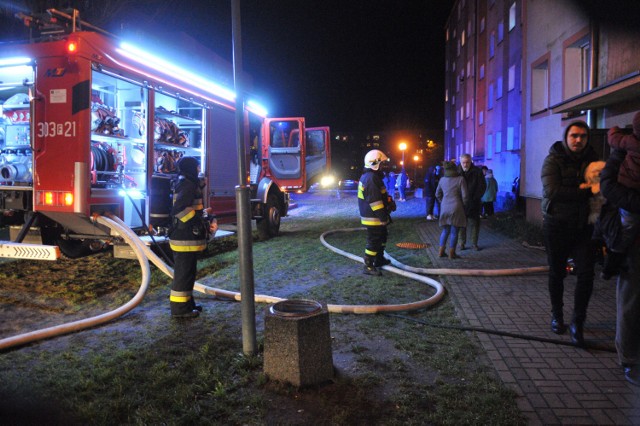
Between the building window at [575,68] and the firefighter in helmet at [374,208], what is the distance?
644 centimetres

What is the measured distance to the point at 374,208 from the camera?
6992mm

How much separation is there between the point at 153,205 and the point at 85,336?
5.34ft

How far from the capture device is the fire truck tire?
1117cm

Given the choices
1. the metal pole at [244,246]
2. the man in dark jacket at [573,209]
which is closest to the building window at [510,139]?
the man in dark jacket at [573,209]

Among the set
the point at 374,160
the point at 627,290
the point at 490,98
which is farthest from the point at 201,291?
the point at 490,98

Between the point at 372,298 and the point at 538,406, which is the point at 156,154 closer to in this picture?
the point at 372,298

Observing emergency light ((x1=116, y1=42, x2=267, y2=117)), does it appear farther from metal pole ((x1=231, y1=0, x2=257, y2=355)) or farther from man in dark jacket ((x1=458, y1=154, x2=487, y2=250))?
man in dark jacket ((x1=458, y1=154, x2=487, y2=250))

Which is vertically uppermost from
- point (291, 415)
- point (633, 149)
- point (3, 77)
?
point (3, 77)

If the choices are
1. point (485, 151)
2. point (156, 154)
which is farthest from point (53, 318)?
point (485, 151)

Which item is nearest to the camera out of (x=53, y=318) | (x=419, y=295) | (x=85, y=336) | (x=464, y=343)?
(x=464, y=343)

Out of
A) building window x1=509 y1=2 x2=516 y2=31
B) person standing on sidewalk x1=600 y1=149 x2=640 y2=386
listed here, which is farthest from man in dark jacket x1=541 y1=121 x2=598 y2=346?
building window x1=509 y1=2 x2=516 y2=31

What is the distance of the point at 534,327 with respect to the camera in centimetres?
464

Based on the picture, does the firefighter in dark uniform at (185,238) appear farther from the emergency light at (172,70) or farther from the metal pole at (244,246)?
the emergency light at (172,70)

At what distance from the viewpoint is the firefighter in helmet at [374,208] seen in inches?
276
